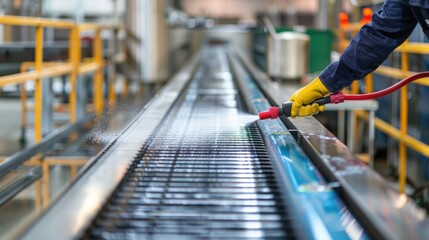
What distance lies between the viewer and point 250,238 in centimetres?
146

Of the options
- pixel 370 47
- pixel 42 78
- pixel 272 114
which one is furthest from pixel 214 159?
pixel 42 78

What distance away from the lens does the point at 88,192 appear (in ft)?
5.62

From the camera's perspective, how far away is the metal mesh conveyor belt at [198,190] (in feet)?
5.05

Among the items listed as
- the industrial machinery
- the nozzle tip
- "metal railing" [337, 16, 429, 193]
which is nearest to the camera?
the industrial machinery

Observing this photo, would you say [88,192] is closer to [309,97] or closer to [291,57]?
[309,97]

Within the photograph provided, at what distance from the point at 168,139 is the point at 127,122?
0.92ft

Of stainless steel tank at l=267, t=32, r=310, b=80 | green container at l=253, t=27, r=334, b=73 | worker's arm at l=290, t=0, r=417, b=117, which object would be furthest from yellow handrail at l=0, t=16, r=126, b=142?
green container at l=253, t=27, r=334, b=73

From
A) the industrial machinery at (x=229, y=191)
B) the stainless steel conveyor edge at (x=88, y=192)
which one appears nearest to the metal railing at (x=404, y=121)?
the industrial machinery at (x=229, y=191)

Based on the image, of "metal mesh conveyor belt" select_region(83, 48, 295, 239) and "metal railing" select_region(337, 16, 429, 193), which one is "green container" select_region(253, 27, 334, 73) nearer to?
"metal railing" select_region(337, 16, 429, 193)

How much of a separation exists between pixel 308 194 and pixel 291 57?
460 centimetres

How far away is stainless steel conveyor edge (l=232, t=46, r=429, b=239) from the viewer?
53.6 inches

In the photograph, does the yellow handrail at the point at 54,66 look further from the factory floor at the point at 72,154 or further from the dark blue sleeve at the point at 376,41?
the dark blue sleeve at the point at 376,41

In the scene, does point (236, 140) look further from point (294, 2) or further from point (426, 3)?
point (294, 2)

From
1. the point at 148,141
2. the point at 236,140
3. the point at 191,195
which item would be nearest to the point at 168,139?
the point at 148,141
